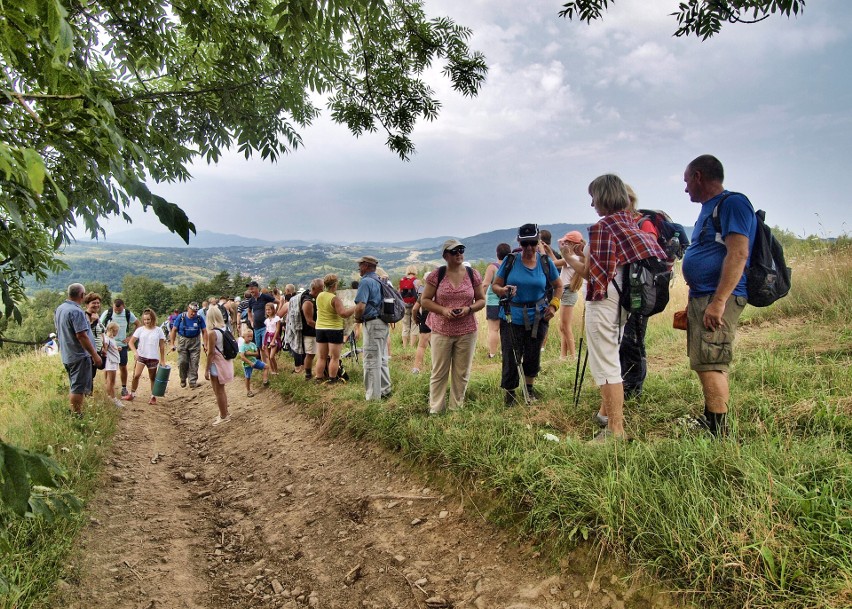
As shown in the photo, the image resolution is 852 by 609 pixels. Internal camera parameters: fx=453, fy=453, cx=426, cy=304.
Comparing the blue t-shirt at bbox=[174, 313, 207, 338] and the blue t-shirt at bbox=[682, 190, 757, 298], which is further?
the blue t-shirt at bbox=[174, 313, 207, 338]

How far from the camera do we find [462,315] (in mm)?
4969

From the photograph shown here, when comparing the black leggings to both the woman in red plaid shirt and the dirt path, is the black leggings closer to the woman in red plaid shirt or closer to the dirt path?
the woman in red plaid shirt

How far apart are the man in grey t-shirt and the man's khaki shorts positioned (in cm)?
735

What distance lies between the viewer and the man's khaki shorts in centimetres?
321

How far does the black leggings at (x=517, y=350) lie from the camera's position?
197 inches


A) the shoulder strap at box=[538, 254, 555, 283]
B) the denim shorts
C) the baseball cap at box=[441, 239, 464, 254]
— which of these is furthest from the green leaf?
the denim shorts

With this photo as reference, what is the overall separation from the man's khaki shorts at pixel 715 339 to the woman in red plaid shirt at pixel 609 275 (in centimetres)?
55

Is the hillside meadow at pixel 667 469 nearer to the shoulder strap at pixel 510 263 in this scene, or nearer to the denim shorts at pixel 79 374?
the denim shorts at pixel 79 374

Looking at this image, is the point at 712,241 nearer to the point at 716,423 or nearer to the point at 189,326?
the point at 716,423

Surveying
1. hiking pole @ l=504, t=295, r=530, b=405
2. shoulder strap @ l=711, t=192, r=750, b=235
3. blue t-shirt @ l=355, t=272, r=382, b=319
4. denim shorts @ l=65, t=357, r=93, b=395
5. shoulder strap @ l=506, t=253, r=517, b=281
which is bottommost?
denim shorts @ l=65, t=357, r=93, b=395

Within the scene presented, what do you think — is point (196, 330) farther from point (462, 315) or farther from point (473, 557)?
point (473, 557)

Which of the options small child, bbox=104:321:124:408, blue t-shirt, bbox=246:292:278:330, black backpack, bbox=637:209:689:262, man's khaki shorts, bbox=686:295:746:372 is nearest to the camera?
man's khaki shorts, bbox=686:295:746:372

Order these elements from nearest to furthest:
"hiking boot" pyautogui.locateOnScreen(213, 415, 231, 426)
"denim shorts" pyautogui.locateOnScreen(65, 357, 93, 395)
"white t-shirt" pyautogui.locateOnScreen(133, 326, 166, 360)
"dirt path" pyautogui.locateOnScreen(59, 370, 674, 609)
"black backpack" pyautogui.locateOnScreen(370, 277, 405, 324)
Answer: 1. "dirt path" pyautogui.locateOnScreen(59, 370, 674, 609)
2. "black backpack" pyautogui.locateOnScreen(370, 277, 405, 324)
3. "denim shorts" pyautogui.locateOnScreen(65, 357, 93, 395)
4. "hiking boot" pyautogui.locateOnScreen(213, 415, 231, 426)
5. "white t-shirt" pyautogui.locateOnScreen(133, 326, 166, 360)

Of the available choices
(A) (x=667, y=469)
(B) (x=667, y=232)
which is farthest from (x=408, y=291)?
(A) (x=667, y=469)
